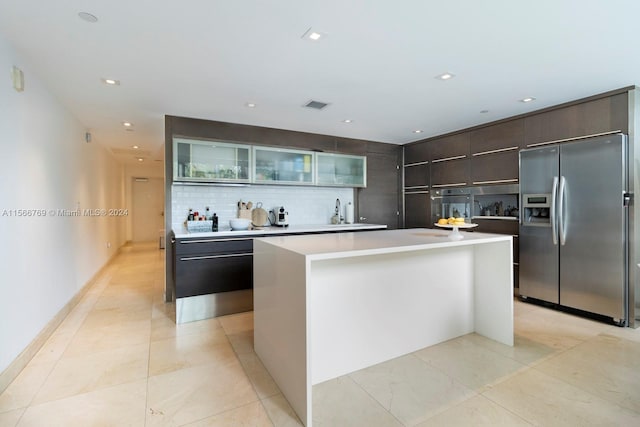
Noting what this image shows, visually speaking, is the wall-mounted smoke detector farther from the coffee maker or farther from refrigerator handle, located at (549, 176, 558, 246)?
refrigerator handle, located at (549, 176, 558, 246)

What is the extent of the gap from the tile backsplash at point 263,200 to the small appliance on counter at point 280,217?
2.7 inches

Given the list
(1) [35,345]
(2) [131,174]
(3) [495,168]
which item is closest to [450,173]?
(3) [495,168]

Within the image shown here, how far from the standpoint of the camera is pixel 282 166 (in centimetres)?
459

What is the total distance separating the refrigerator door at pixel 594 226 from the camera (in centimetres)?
314

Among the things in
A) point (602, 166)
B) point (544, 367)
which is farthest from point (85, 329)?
point (602, 166)

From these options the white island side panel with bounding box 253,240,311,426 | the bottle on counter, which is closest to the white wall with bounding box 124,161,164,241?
the bottle on counter

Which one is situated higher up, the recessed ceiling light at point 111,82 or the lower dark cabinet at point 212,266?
the recessed ceiling light at point 111,82

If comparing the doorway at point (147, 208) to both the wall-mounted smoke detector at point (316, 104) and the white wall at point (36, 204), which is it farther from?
the wall-mounted smoke detector at point (316, 104)

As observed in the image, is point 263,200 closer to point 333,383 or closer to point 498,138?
point 333,383

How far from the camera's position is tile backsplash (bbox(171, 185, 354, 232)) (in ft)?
13.8

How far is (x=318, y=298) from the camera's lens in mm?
2178

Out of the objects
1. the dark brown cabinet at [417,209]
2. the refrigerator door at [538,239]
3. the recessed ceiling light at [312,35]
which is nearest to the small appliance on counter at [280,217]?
the dark brown cabinet at [417,209]

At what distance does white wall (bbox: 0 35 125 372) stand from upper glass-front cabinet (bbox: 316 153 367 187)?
10.4 feet

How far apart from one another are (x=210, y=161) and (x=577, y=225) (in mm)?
4401
